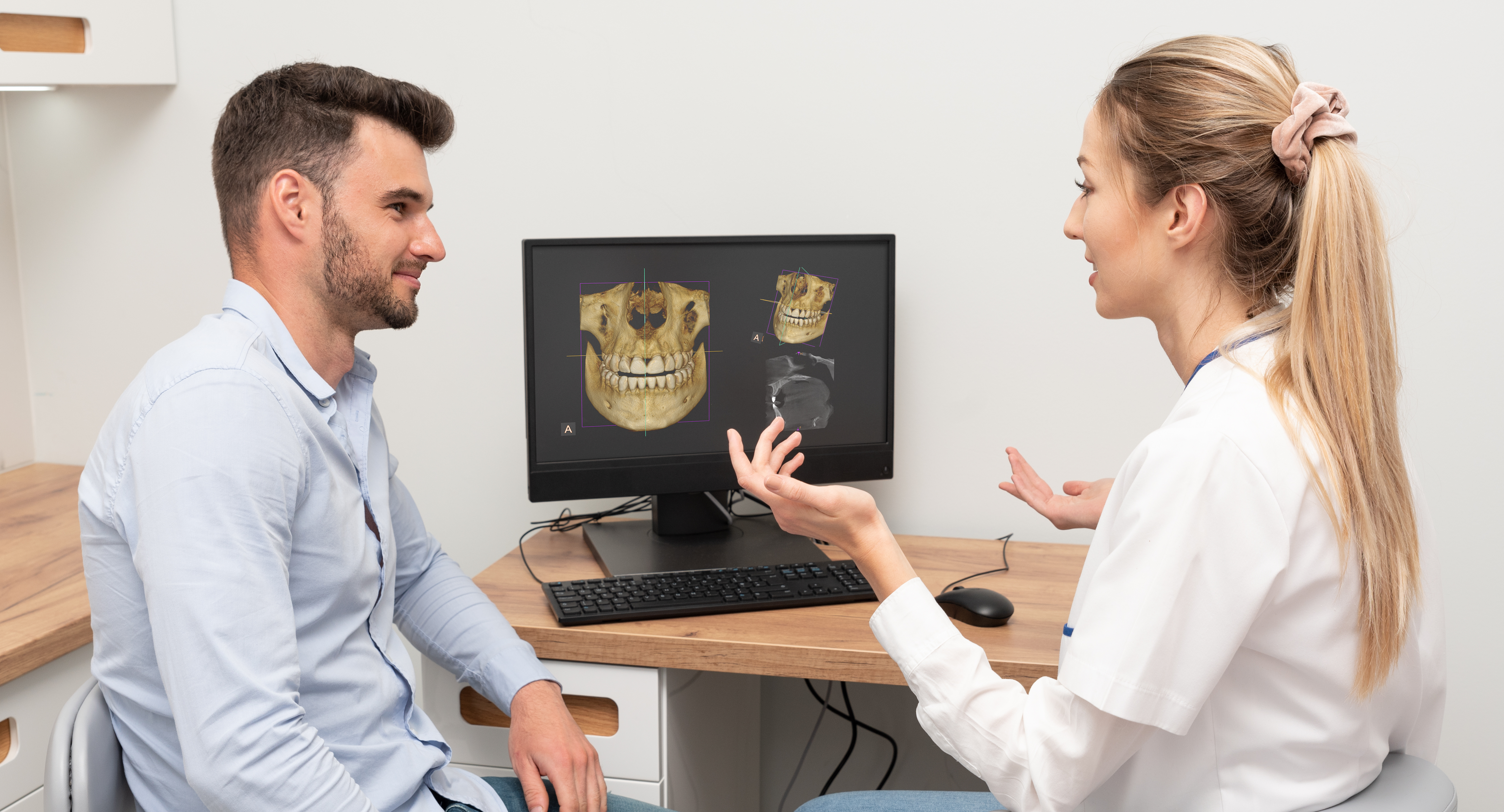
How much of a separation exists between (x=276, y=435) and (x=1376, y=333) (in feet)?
3.38

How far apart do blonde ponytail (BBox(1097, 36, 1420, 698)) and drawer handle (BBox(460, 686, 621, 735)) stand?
958 mm

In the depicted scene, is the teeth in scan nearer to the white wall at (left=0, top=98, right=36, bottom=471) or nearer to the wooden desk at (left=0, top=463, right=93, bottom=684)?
the wooden desk at (left=0, top=463, right=93, bottom=684)

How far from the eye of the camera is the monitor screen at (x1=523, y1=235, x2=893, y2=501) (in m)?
1.74

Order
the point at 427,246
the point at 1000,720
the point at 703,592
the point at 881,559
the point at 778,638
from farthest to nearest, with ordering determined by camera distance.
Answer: the point at 703,592
the point at 778,638
the point at 427,246
the point at 881,559
the point at 1000,720

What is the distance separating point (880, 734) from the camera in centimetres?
214

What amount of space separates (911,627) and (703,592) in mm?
597

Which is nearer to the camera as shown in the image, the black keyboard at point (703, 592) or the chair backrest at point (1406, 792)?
the chair backrest at point (1406, 792)

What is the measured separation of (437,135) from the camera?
1384 mm

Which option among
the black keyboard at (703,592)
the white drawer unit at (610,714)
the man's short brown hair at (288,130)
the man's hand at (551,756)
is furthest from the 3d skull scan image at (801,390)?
the man's short brown hair at (288,130)

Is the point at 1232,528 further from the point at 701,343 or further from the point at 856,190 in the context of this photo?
the point at 856,190

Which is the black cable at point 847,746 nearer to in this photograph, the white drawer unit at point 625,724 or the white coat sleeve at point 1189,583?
the white drawer unit at point 625,724

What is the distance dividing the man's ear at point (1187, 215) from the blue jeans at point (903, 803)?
73 centimetres

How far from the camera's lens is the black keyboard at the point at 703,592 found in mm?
1519

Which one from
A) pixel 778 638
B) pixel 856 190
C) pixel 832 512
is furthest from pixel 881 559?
pixel 856 190
